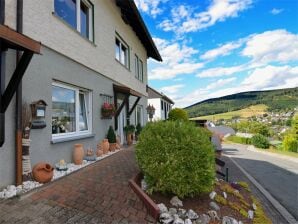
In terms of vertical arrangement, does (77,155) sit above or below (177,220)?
above

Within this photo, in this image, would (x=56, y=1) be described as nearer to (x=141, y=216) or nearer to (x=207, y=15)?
(x=141, y=216)

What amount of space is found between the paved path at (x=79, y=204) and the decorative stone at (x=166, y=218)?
0.18m

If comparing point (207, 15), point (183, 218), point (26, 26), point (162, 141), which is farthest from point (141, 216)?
point (207, 15)

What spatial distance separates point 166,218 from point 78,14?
700 cm

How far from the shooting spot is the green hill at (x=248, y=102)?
71512 millimetres

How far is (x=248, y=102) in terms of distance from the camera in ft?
266

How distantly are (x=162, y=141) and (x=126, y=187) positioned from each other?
1.28m

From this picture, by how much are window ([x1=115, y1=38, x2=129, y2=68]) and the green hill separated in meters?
56.1

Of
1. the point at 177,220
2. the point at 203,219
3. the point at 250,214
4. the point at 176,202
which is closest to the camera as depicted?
the point at 177,220

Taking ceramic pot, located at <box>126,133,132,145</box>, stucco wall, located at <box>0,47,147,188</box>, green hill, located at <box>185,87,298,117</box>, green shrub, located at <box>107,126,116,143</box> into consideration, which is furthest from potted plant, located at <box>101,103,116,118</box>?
green hill, located at <box>185,87,298,117</box>

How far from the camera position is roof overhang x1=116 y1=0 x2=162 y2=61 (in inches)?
418

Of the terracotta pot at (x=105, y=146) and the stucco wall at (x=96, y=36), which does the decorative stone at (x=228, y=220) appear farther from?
the stucco wall at (x=96, y=36)

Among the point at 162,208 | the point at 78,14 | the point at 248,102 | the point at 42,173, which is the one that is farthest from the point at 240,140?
the point at 248,102

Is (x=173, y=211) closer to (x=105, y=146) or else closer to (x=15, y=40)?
(x=15, y=40)
